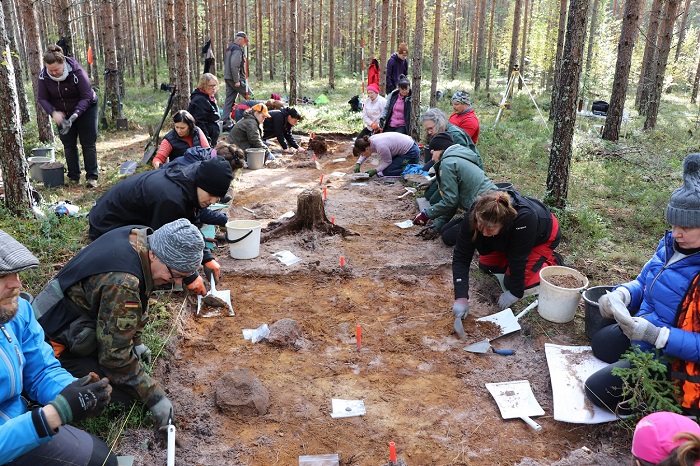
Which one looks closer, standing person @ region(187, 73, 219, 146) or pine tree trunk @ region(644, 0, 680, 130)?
standing person @ region(187, 73, 219, 146)

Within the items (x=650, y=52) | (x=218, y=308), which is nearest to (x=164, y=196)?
(x=218, y=308)

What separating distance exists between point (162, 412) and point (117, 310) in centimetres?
70

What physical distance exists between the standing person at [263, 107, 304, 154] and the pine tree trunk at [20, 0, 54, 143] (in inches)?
158

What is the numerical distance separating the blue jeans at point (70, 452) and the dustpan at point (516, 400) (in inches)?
92.4

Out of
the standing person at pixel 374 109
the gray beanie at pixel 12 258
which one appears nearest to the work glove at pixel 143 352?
the gray beanie at pixel 12 258

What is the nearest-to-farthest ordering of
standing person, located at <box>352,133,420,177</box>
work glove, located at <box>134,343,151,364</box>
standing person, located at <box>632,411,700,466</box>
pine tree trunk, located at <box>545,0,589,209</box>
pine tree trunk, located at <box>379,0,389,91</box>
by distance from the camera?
1. standing person, located at <box>632,411,700,466</box>
2. work glove, located at <box>134,343,151,364</box>
3. pine tree trunk, located at <box>545,0,589,209</box>
4. standing person, located at <box>352,133,420,177</box>
5. pine tree trunk, located at <box>379,0,389,91</box>

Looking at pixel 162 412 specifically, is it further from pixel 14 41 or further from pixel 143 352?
pixel 14 41

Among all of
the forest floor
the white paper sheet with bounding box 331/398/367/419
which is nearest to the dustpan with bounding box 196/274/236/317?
the forest floor

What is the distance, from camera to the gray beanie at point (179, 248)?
2.62 m

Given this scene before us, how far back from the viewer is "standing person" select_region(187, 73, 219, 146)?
777 cm

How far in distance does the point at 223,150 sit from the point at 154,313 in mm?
1898

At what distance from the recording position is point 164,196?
377 cm

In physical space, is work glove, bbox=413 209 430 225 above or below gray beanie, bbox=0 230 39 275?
below

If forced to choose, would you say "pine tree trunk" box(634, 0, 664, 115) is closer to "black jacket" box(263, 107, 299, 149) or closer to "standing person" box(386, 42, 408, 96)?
"standing person" box(386, 42, 408, 96)
